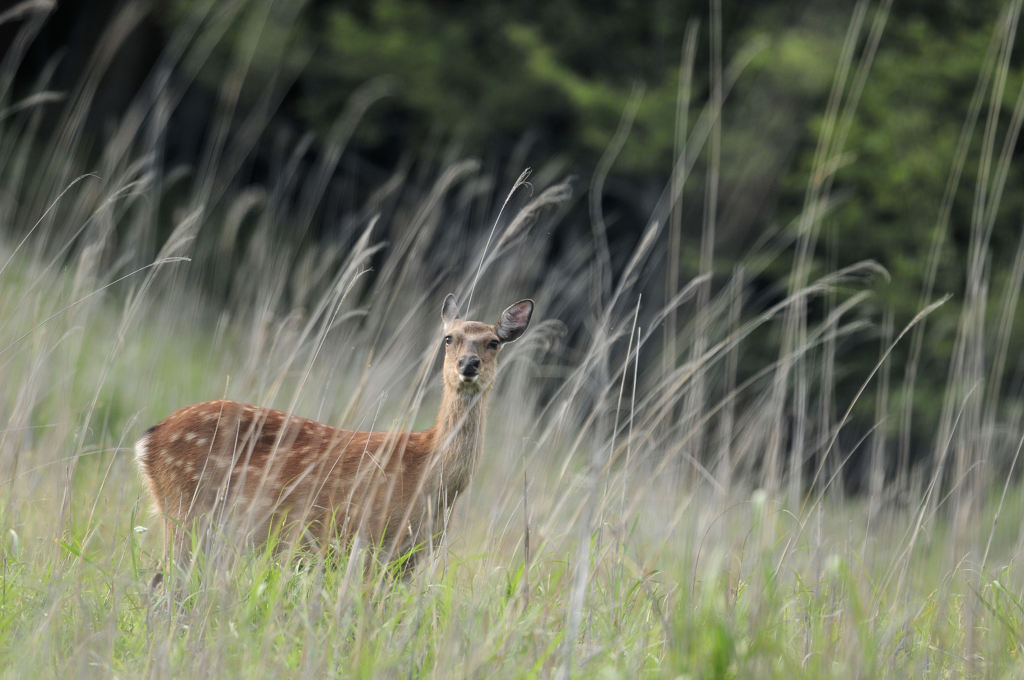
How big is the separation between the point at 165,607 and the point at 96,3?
11.9 metres

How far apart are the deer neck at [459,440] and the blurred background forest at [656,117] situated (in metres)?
6.07

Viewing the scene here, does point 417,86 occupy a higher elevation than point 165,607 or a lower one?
higher

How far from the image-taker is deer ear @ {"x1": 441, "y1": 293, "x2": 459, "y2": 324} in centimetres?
418

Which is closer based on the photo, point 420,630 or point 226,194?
point 420,630

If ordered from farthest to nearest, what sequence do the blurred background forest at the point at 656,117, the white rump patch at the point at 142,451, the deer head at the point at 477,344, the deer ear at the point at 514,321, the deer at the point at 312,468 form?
the blurred background forest at the point at 656,117 < the deer ear at the point at 514,321 < the deer head at the point at 477,344 < the white rump patch at the point at 142,451 < the deer at the point at 312,468

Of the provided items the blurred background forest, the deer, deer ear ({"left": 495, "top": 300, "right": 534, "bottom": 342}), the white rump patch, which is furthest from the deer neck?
the blurred background forest

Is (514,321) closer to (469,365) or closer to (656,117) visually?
(469,365)

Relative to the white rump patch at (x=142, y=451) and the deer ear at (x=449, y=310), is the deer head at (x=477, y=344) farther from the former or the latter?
the white rump patch at (x=142, y=451)

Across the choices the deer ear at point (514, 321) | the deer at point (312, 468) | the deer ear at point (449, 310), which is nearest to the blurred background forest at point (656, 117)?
the deer ear at point (449, 310)

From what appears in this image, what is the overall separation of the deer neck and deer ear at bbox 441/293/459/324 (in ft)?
1.02

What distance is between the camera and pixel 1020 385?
1106 centimetres

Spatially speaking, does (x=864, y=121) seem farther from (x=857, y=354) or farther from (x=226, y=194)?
(x=226, y=194)

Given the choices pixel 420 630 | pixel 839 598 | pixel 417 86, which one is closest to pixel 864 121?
pixel 417 86

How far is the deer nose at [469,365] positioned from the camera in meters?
3.86
